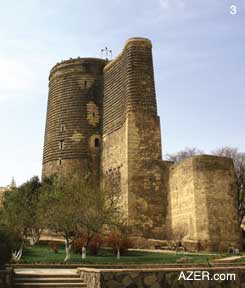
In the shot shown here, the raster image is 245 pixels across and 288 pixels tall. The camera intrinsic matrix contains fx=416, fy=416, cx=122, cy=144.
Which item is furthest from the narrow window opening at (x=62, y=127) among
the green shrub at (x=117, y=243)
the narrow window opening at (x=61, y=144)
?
the green shrub at (x=117, y=243)

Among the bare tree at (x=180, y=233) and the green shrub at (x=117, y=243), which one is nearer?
the green shrub at (x=117, y=243)

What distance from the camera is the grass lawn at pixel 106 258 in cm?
1411

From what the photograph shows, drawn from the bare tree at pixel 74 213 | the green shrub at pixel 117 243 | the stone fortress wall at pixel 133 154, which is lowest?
the green shrub at pixel 117 243

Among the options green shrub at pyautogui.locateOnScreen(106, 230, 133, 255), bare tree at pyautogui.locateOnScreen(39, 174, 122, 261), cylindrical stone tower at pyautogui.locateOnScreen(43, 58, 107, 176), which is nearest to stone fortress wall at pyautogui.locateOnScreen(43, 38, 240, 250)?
cylindrical stone tower at pyautogui.locateOnScreen(43, 58, 107, 176)

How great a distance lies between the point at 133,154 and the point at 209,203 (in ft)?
18.7

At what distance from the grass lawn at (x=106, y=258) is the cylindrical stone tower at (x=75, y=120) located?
1092 cm

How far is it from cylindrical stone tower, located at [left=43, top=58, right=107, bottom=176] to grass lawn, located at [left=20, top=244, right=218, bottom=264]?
10.9 m

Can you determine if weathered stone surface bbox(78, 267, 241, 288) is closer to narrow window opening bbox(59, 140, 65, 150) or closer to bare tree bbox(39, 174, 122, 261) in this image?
bare tree bbox(39, 174, 122, 261)

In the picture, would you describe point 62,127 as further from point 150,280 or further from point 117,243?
point 150,280

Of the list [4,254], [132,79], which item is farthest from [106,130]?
[4,254]

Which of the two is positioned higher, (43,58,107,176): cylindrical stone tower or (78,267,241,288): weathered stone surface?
(43,58,107,176): cylindrical stone tower

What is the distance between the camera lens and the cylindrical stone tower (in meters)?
31.7

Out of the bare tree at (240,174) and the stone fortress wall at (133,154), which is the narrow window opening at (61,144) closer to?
the stone fortress wall at (133,154)

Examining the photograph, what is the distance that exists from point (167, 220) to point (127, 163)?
4.13 meters
